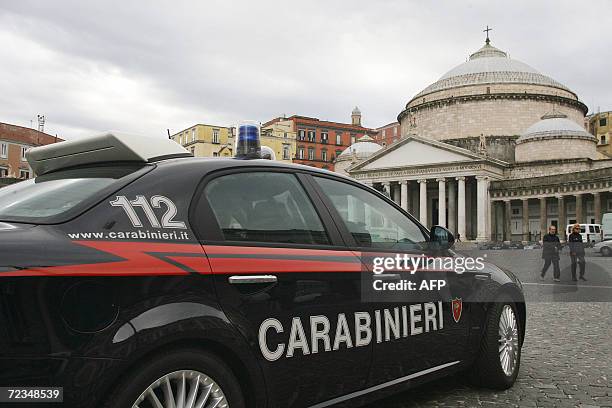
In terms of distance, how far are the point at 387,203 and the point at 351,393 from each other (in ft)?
4.51

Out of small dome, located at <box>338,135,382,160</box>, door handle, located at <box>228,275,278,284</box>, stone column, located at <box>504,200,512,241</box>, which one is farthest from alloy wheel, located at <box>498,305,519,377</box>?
small dome, located at <box>338,135,382,160</box>

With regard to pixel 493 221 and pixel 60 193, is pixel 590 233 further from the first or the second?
pixel 60 193

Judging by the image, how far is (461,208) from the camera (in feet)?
193

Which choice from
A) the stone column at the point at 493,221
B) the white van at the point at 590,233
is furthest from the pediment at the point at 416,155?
the white van at the point at 590,233

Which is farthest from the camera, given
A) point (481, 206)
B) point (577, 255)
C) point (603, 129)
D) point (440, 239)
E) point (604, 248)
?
point (603, 129)

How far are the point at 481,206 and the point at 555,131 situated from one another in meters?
10.6

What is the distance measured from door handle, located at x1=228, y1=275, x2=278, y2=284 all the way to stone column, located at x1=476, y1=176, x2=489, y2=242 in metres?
57.2

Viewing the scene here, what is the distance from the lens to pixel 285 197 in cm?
318

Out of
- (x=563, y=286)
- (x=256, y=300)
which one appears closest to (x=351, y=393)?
(x=256, y=300)

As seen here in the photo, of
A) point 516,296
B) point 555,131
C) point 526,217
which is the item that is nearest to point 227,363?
point 516,296

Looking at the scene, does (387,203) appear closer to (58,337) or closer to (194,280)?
(194,280)

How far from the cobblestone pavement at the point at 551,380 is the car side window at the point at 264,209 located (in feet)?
5.48

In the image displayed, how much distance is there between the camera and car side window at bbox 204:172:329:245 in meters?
2.79

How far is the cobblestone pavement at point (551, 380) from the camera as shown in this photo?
418 cm
